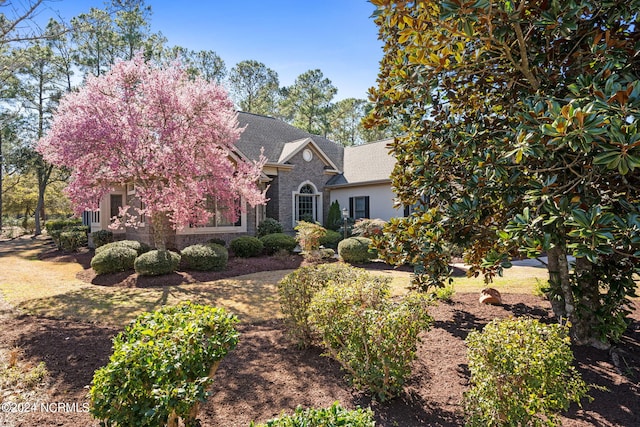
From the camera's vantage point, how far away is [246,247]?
13227 mm

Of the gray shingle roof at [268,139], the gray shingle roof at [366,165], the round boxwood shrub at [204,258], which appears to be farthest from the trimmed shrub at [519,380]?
the gray shingle roof at [268,139]

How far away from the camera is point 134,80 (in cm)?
1007

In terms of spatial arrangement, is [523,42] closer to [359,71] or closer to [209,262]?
Result: [359,71]

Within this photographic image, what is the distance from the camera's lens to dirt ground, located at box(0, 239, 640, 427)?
10.1 ft

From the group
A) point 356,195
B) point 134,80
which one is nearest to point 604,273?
point 134,80

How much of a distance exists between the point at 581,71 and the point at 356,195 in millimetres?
15228

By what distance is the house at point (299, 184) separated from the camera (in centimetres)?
1655

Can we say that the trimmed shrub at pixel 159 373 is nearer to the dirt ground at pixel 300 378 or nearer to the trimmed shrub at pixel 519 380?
the dirt ground at pixel 300 378

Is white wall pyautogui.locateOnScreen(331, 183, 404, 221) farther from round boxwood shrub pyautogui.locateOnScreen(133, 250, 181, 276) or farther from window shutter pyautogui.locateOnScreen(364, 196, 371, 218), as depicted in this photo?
round boxwood shrub pyautogui.locateOnScreen(133, 250, 181, 276)

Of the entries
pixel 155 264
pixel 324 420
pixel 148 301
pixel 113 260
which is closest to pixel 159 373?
pixel 324 420

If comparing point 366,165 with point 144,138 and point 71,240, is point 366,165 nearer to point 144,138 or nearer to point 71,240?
point 144,138

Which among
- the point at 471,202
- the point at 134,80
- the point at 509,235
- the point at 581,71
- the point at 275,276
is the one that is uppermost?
the point at 134,80

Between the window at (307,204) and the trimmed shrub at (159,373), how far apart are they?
1535cm

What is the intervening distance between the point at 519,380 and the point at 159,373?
8.28ft
